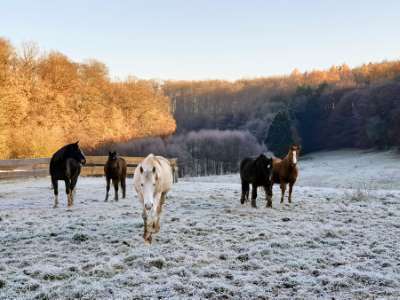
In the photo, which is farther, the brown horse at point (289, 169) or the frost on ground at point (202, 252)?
the brown horse at point (289, 169)

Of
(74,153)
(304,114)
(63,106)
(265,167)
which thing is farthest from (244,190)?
(304,114)

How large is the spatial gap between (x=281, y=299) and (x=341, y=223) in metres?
4.95

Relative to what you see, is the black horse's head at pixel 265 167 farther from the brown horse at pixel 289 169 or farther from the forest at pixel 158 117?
the forest at pixel 158 117

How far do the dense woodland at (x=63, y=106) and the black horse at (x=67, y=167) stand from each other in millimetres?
14687

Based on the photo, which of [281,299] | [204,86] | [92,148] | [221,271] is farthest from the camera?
[204,86]

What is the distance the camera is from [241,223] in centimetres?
848

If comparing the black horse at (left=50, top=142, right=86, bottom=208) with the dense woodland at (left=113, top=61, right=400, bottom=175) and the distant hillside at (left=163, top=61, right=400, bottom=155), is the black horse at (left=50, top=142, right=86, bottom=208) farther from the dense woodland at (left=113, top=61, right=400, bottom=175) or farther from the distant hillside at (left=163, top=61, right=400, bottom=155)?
the distant hillside at (left=163, top=61, right=400, bottom=155)

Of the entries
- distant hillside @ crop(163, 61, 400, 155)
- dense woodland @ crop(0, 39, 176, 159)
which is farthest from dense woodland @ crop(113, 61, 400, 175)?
dense woodland @ crop(0, 39, 176, 159)

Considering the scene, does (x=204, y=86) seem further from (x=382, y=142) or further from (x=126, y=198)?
(x=126, y=198)

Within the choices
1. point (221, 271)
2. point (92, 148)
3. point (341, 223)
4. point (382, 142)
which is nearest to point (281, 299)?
point (221, 271)

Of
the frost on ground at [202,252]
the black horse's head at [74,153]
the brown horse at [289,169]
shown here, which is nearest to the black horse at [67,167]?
the black horse's head at [74,153]

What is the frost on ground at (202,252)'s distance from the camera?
15.0 feet

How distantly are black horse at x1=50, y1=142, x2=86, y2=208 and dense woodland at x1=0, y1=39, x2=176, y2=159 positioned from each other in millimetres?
14687

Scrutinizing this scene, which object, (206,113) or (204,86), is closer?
(206,113)
